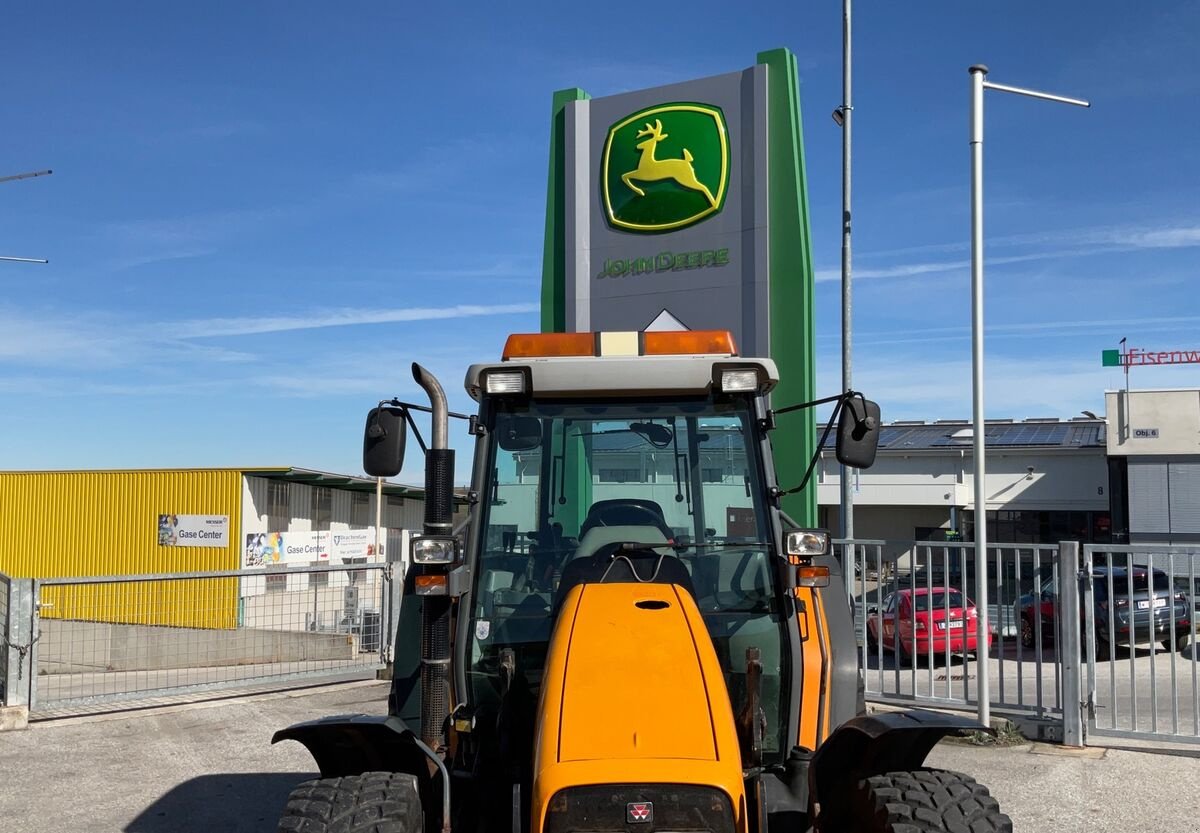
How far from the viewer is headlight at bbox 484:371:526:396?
14.9 ft

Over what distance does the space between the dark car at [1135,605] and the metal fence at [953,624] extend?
0.16 meters

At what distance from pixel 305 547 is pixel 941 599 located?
77.8 ft

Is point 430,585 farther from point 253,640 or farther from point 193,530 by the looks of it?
point 193,530

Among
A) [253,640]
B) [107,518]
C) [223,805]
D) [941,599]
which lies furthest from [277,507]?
[223,805]

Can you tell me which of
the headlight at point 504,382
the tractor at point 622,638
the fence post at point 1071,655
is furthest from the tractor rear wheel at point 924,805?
the fence post at point 1071,655

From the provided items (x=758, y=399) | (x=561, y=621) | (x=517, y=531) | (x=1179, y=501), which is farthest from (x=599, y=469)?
(x=1179, y=501)

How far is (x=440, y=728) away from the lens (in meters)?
4.12

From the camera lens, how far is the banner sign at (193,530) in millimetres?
29359

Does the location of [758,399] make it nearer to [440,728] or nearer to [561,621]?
[561,621]

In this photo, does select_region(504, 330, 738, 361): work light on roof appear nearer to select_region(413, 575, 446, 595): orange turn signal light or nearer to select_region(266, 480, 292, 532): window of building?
select_region(413, 575, 446, 595): orange turn signal light

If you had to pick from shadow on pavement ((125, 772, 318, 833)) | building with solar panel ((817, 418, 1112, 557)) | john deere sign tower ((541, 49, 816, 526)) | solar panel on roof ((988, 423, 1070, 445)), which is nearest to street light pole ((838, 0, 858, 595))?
john deere sign tower ((541, 49, 816, 526))

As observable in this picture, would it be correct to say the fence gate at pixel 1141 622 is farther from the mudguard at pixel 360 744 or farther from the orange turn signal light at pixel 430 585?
the mudguard at pixel 360 744

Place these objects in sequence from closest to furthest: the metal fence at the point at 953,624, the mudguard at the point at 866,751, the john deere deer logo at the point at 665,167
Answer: the mudguard at the point at 866,751
the metal fence at the point at 953,624
the john deere deer logo at the point at 665,167

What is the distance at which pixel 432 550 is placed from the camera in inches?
162
